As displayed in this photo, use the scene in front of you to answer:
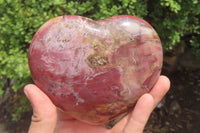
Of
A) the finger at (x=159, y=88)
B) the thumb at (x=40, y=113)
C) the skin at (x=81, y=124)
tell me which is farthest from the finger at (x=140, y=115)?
the thumb at (x=40, y=113)

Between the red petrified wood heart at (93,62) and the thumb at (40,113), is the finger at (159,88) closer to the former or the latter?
the red petrified wood heart at (93,62)

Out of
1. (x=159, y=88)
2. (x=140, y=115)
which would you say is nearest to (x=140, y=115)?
(x=140, y=115)

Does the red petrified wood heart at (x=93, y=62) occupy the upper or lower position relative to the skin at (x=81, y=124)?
upper

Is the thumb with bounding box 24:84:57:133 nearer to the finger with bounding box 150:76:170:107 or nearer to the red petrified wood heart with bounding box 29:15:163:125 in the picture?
the red petrified wood heart with bounding box 29:15:163:125

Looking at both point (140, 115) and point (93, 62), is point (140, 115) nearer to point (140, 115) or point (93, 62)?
point (140, 115)

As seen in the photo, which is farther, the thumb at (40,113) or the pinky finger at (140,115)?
the pinky finger at (140,115)
